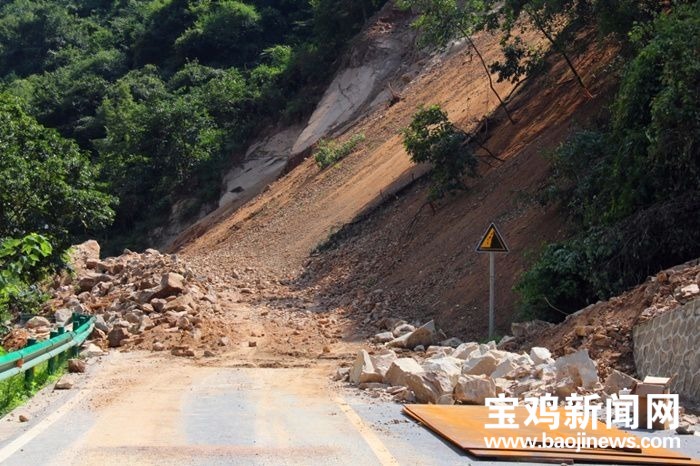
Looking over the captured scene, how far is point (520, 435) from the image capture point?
7.58 m

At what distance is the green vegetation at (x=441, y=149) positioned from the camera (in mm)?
22891

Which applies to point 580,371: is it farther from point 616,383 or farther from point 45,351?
point 45,351

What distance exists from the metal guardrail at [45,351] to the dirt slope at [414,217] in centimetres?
627

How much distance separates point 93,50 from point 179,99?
963 inches

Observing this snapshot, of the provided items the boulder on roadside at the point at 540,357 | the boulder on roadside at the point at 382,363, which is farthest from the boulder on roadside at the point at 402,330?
the boulder on roadside at the point at 540,357

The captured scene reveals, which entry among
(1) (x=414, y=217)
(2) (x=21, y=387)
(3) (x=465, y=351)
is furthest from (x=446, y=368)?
(1) (x=414, y=217)

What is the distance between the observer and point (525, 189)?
21.0m

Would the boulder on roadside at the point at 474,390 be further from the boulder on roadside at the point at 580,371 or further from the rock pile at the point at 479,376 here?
the boulder on roadside at the point at 580,371

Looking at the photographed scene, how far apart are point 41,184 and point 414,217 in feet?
29.4

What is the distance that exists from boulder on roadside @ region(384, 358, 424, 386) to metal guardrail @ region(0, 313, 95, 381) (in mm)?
3707

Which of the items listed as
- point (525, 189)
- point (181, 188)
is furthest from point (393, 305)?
point (181, 188)

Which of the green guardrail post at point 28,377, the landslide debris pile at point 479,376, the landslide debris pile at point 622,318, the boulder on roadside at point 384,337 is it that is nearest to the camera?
the landslide debris pile at point 479,376

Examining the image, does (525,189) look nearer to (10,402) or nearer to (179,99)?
(10,402)

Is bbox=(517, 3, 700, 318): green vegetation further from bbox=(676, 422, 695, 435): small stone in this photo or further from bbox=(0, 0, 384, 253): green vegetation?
bbox=(0, 0, 384, 253): green vegetation
